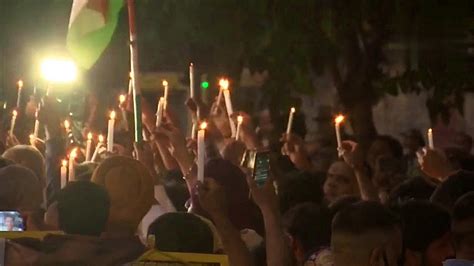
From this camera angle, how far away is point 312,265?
602 cm

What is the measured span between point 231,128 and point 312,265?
12.9 feet

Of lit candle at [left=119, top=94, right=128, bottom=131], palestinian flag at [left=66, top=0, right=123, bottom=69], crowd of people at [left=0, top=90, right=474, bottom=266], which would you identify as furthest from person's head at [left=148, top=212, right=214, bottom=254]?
lit candle at [left=119, top=94, right=128, bottom=131]

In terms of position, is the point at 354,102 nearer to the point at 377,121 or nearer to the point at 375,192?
the point at 375,192

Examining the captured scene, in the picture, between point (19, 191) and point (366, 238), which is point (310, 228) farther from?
point (19, 191)

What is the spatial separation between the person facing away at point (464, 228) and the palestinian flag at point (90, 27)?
121 inches

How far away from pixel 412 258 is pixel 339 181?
2.78 metres

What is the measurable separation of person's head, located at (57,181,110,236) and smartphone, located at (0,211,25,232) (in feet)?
1.50

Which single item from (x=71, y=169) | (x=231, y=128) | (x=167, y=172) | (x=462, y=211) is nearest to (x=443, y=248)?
(x=462, y=211)

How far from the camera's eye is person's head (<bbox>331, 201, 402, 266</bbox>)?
5.39m

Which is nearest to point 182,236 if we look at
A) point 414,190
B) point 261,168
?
point 261,168

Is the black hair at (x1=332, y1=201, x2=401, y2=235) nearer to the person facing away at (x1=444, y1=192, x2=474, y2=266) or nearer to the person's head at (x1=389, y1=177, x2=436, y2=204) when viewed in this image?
the person facing away at (x1=444, y1=192, x2=474, y2=266)

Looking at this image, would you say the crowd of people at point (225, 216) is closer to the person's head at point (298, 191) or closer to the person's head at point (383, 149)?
the person's head at point (298, 191)

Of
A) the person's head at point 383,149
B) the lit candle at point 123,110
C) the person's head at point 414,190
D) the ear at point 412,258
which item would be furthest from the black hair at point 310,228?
the person's head at point 383,149

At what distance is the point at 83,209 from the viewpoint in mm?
5973
